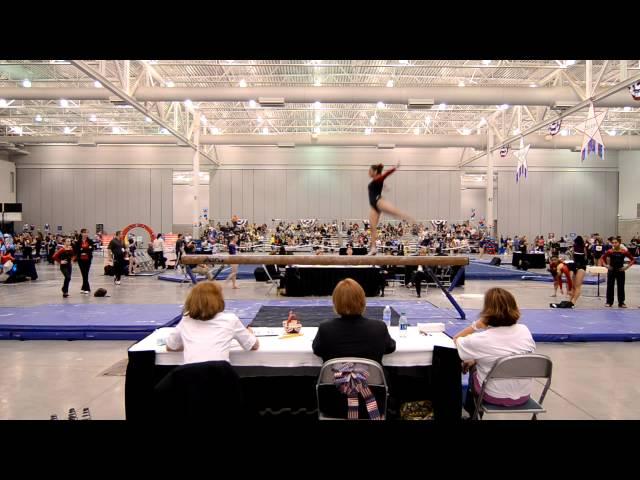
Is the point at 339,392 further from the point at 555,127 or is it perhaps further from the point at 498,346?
the point at 555,127

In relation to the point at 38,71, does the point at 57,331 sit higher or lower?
lower

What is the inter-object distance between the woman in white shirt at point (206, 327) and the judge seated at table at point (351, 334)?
2.18 ft

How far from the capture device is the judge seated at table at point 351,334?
338 cm

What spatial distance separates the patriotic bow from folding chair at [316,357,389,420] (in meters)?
0.03

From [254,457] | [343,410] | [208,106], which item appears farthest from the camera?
[208,106]

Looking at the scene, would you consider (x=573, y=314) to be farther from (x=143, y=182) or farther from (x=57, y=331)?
(x=143, y=182)

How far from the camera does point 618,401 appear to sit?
195 inches

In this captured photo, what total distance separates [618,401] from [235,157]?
2895cm

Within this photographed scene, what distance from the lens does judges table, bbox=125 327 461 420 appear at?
12.4ft

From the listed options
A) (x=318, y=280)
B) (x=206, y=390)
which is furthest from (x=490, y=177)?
(x=206, y=390)

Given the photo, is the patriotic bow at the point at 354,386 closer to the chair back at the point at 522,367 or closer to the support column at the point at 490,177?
the chair back at the point at 522,367

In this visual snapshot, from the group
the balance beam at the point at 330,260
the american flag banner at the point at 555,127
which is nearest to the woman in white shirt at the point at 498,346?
the balance beam at the point at 330,260

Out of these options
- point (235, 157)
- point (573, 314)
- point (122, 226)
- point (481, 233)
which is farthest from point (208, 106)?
point (573, 314)

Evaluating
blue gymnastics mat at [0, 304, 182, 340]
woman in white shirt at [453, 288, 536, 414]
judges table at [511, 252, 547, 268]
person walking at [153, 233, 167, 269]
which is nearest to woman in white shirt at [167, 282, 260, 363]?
woman in white shirt at [453, 288, 536, 414]
